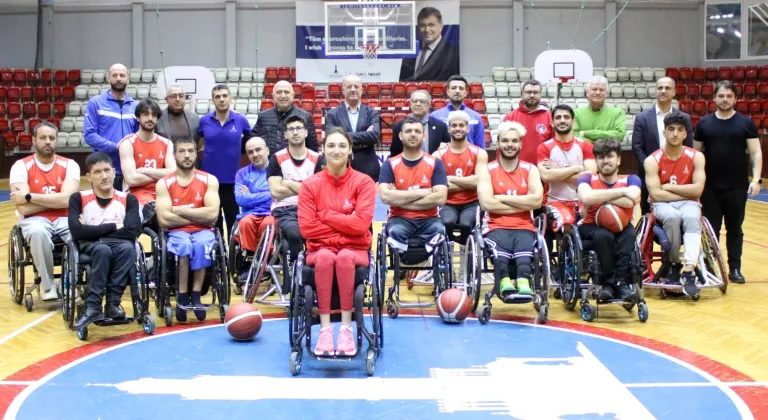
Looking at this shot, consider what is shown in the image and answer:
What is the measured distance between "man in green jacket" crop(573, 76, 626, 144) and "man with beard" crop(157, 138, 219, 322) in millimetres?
2762

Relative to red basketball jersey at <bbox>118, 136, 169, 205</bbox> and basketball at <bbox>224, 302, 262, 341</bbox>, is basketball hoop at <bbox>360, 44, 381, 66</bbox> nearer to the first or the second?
red basketball jersey at <bbox>118, 136, 169, 205</bbox>

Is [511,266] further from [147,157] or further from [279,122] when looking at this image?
[147,157]

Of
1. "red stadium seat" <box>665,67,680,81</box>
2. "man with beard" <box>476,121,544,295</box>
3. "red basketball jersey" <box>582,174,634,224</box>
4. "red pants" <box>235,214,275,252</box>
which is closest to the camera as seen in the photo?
"man with beard" <box>476,121,544,295</box>

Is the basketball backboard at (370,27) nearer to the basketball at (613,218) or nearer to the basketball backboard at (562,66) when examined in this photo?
the basketball backboard at (562,66)

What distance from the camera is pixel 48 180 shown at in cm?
550

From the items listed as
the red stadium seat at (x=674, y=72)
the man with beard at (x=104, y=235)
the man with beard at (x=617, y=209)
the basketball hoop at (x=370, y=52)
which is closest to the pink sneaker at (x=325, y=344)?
the man with beard at (x=104, y=235)

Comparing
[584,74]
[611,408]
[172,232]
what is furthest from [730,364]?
[584,74]

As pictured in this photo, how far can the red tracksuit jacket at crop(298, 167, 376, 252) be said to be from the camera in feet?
13.6

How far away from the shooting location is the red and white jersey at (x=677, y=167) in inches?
222

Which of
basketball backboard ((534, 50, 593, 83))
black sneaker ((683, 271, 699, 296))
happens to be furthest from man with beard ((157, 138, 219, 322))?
basketball backboard ((534, 50, 593, 83))

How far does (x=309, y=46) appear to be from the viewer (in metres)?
16.8

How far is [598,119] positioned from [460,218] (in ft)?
4.75

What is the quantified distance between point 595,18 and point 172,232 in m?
13.9

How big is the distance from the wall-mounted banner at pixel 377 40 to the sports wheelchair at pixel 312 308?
12653mm
